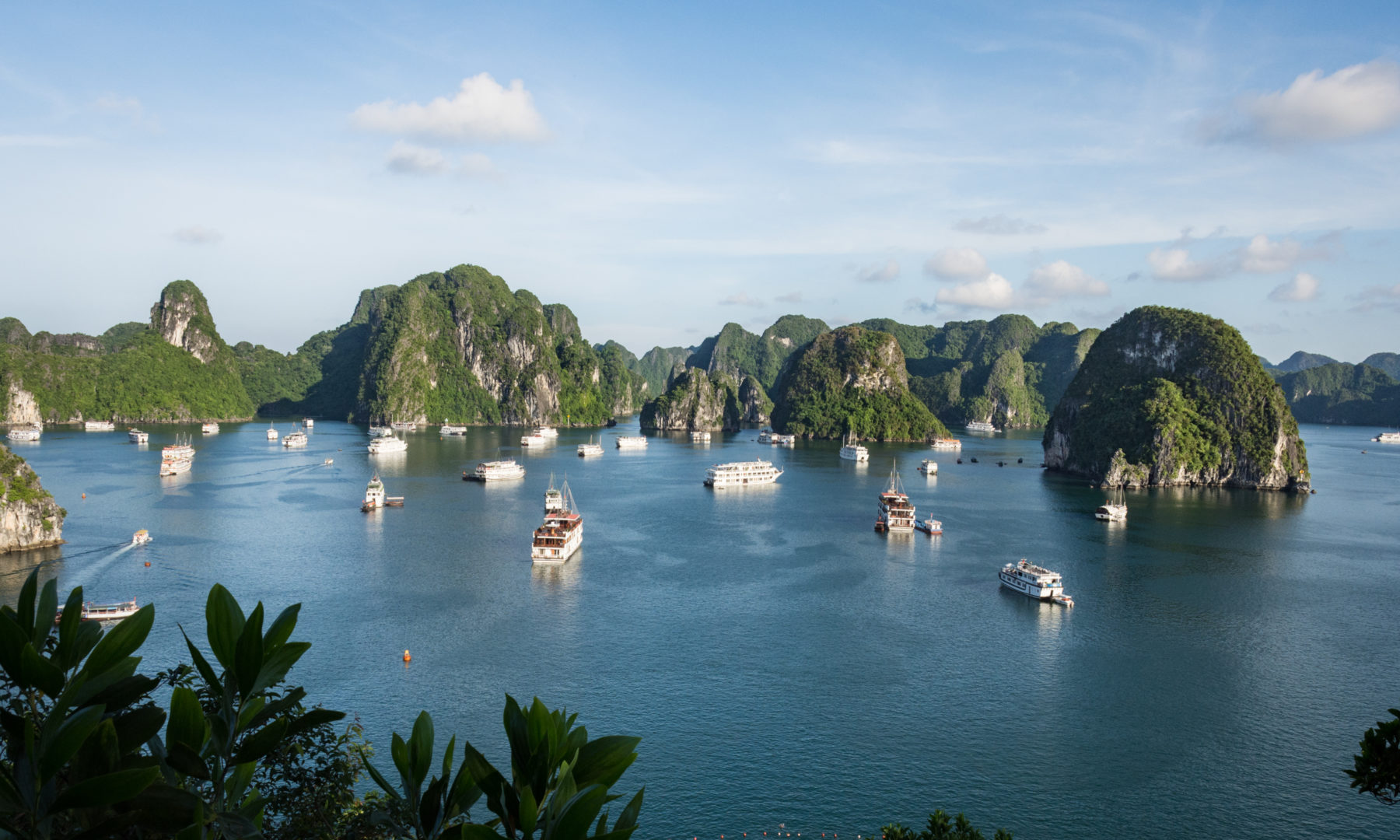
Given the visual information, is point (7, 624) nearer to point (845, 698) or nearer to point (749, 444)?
point (845, 698)

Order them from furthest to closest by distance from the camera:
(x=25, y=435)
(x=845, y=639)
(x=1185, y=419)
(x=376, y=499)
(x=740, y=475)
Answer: (x=25, y=435) → (x=1185, y=419) → (x=740, y=475) → (x=376, y=499) → (x=845, y=639)

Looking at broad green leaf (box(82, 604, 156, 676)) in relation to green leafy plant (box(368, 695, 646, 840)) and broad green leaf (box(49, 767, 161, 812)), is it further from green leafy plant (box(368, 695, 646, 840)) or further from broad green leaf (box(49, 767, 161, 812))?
green leafy plant (box(368, 695, 646, 840))

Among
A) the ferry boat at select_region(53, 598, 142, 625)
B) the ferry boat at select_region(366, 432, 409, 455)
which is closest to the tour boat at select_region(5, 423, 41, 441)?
the ferry boat at select_region(366, 432, 409, 455)

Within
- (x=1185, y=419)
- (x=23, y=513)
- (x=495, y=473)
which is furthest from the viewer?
(x=1185, y=419)

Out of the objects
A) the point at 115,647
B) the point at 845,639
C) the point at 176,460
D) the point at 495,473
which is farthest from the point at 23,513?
the point at 115,647

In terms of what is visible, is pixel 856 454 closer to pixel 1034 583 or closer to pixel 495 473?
pixel 495 473

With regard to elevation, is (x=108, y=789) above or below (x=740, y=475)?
above
